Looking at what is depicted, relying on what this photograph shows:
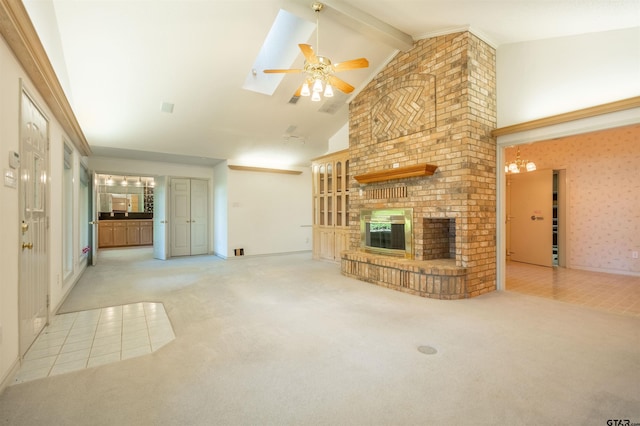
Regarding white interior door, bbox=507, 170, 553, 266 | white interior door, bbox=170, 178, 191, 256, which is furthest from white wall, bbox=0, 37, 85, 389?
white interior door, bbox=507, 170, 553, 266

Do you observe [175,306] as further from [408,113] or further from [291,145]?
[291,145]

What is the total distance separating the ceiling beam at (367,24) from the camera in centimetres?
371

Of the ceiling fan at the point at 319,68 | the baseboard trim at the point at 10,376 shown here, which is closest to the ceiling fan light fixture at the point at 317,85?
the ceiling fan at the point at 319,68

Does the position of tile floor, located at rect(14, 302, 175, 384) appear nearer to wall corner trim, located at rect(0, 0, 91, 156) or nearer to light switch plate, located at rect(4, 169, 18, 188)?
light switch plate, located at rect(4, 169, 18, 188)

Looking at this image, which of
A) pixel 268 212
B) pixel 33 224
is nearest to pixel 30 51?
pixel 33 224

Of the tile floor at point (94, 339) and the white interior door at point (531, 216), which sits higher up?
the white interior door at point (531, 216)

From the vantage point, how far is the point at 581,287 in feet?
14.5

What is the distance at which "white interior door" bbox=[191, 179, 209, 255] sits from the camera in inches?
332

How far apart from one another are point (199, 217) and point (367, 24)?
6589 mm

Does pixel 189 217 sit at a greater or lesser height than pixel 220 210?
lesser

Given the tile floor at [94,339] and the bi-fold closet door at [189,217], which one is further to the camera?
the bi-fold closet door at [189,217]

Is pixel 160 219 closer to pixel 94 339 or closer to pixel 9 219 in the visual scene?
pixel 94 339

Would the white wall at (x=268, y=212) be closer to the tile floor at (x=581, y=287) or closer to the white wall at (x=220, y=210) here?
the white wall at (x=220, y=210)

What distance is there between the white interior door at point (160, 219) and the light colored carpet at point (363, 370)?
411 centimetres
